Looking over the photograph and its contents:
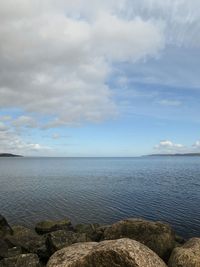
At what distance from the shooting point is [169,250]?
735 inches

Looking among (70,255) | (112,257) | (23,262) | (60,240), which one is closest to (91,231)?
(60,240)

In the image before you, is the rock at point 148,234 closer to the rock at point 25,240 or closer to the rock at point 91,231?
the rock at point 91,231

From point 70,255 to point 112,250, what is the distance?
7.33 ft

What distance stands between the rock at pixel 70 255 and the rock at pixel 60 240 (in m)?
3.83

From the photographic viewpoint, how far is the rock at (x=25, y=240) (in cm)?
2199

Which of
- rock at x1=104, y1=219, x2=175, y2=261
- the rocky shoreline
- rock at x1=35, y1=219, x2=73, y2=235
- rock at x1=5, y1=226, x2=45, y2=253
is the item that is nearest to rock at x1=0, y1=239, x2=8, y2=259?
the rocky shoreline

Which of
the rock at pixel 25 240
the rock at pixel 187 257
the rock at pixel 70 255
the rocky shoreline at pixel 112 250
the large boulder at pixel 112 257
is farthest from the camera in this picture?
the rock at pixel 25 240

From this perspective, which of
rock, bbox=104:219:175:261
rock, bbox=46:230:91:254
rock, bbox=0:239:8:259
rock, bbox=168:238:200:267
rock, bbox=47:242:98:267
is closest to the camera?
rock, bbox=47:242:98:267

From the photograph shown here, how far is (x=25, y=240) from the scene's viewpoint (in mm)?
24688

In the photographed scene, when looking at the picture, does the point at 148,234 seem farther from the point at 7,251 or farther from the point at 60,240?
the point at 7,251

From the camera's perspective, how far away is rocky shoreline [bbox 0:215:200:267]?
43.3ft

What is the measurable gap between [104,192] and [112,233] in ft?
130

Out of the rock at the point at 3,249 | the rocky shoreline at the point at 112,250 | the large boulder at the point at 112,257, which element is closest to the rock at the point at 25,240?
the rocky shoreline at the point at 112,250

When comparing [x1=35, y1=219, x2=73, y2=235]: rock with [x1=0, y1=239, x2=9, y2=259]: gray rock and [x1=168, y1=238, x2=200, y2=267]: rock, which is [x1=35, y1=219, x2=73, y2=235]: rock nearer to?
[x1=0, y1=239, x2=9, y2=259]: gray rock
